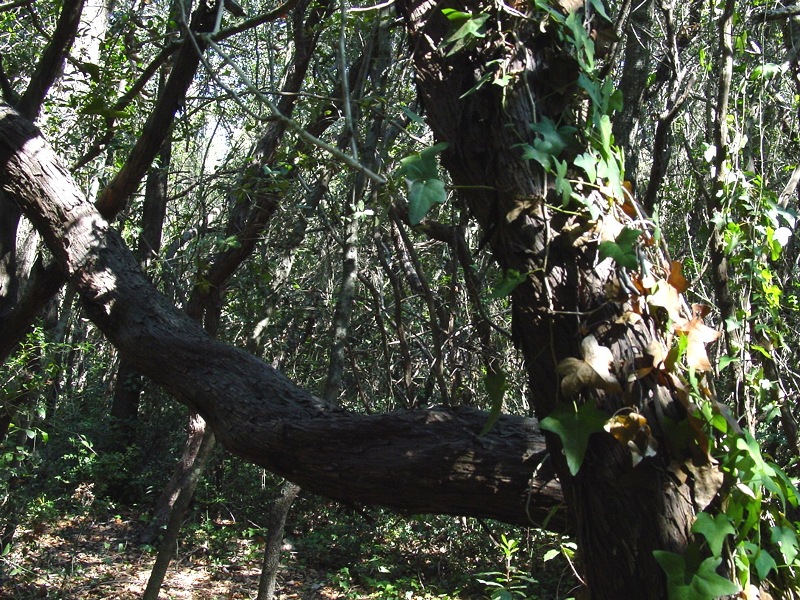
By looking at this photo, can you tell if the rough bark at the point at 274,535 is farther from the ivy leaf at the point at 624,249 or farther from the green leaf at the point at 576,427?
the ivy leaf at the point at 624,249

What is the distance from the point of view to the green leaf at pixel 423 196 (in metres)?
1.30

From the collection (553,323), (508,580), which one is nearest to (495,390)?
(553,323)

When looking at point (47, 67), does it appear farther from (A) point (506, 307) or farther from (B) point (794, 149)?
(B) point (794, 149)

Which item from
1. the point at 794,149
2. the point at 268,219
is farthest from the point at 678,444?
the point at 268,219

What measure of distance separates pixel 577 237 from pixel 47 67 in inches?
121

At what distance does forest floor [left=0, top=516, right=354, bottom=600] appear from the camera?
5848 mm

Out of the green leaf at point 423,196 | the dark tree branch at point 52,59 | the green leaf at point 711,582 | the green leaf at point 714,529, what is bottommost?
the green leaf at point 711,582

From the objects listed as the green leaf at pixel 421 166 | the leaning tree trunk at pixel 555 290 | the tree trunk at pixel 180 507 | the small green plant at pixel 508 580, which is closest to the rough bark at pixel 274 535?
the tree trunk at pixel 180 507

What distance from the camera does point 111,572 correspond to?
21.1 ft

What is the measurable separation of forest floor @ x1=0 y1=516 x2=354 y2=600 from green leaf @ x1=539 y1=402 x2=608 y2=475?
513 centimetres

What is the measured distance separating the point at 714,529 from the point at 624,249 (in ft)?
1.47

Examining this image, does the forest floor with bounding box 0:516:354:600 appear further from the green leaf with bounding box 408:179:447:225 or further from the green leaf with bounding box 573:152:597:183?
the green leaf with bounding box 573:152:597:183

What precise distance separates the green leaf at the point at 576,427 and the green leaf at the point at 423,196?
40cm

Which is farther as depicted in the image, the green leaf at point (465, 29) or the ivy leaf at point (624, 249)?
the green leaf at point (465, 29)
